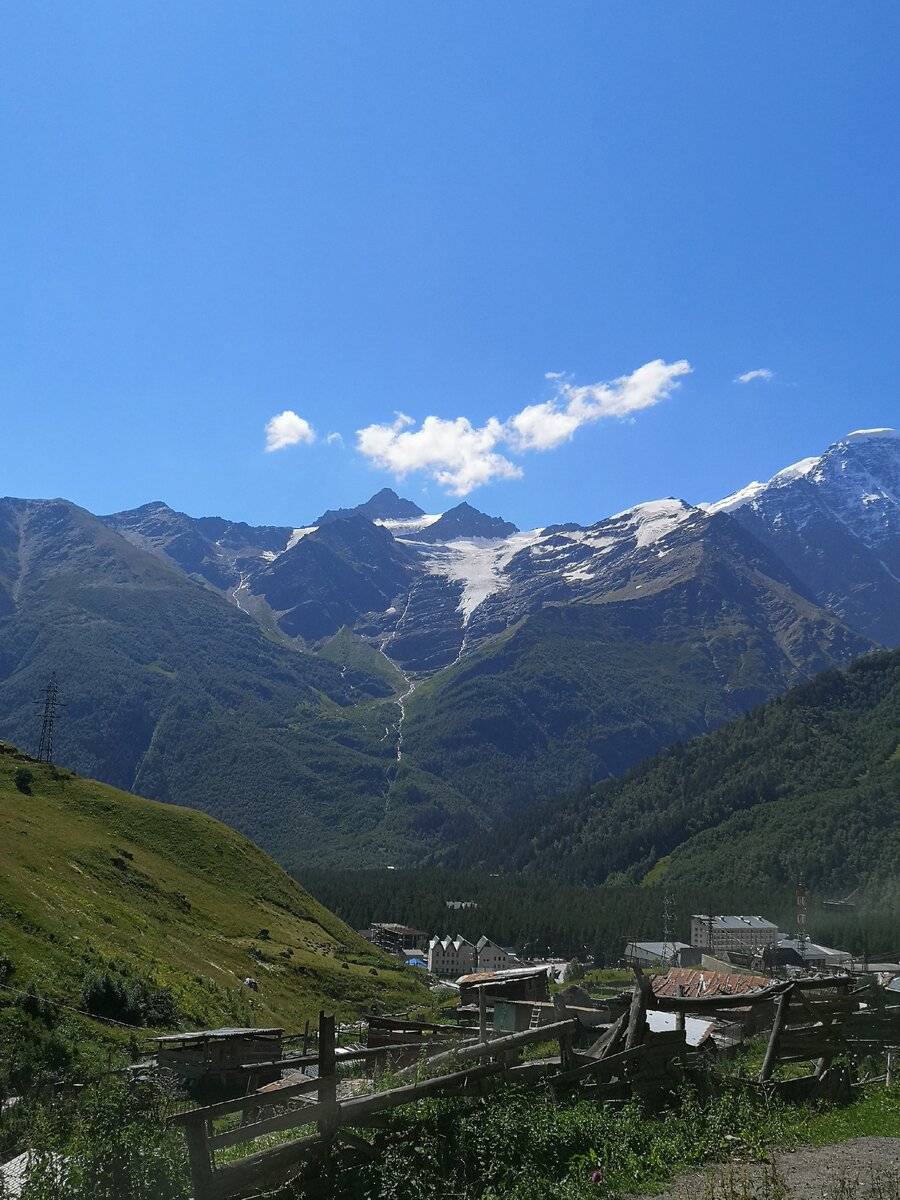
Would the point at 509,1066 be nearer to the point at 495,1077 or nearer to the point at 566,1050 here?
the point at 495,1077

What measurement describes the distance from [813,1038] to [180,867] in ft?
386

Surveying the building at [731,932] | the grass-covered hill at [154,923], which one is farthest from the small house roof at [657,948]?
the grass-covered hill at [154,923]

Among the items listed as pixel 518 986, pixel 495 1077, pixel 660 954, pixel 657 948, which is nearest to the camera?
pixel 495 1077

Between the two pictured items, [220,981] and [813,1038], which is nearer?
[813,1038]

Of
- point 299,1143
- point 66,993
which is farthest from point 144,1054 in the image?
point 299,1143

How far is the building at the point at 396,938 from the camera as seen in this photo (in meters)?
190

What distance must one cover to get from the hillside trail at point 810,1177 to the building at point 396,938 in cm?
18105

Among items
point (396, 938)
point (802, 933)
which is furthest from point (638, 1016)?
point (396, 938)

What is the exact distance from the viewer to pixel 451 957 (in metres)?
174

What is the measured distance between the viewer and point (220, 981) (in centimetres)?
Result: 8394

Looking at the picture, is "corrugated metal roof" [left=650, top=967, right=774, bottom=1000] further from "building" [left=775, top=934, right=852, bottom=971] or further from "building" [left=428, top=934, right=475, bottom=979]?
"building" [left=428, top=934, right=475, bottom=979]

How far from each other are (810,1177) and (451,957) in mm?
170377

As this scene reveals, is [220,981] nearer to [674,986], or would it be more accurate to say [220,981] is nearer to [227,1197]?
[674,986]

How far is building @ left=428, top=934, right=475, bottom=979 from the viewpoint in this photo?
171250mm
